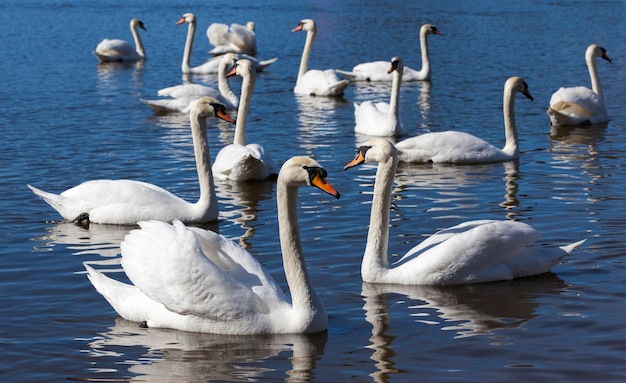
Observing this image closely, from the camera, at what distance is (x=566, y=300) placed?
8688 millimetres

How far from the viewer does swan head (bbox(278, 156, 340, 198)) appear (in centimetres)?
759

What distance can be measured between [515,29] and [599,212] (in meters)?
23.2

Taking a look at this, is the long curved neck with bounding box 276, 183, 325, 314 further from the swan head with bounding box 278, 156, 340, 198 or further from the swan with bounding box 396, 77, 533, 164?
the swan with bounding box 396, 77, 533, 164

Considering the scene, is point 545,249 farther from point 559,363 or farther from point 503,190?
point 503,190

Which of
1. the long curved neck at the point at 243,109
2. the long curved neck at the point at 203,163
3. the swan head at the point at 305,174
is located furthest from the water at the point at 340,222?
the swan head at the point at 305,174

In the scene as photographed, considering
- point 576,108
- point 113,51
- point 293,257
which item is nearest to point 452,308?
point 293,257

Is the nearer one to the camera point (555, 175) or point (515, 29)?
point (555, 175)

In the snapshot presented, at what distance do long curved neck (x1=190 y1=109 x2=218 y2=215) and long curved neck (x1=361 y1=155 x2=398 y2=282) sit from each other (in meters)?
2.60

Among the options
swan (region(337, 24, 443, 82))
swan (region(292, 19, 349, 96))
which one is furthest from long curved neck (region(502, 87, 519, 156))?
swan (region(337, 24, 443, 82))

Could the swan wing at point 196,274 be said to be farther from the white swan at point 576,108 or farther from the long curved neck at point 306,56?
the long curved neck at point 306,56

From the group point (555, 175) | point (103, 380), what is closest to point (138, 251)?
point (103, 380)

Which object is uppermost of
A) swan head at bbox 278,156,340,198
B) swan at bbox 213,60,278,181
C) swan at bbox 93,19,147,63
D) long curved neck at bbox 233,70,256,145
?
swan at bbox 93,19,147,63

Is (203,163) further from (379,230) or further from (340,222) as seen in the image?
(379,230)

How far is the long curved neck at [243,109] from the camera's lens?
577 inches
